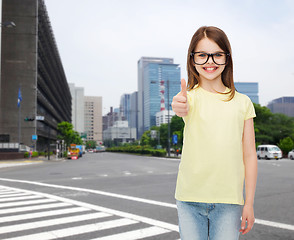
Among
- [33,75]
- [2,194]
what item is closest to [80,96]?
[33,75]

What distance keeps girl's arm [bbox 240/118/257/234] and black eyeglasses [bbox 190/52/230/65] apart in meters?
0.44

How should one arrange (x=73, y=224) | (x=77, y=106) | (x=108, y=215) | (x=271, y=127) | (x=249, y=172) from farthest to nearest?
(x=77, y=106) < (x=271, y=127) < (x=108, y=215) < (x=73, y=224) < (x=249, y=172)

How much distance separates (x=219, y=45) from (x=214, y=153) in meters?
0.73

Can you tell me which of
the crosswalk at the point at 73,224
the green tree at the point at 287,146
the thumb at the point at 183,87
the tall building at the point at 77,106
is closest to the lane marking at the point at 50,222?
the crosswalk at the point at 73,224

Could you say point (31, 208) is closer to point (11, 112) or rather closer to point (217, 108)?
point (217, 108)

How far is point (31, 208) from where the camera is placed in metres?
7.88

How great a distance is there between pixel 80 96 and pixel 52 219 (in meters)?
189

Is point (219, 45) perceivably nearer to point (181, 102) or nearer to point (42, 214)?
point (181, 102)

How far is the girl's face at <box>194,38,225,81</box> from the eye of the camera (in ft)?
7.02

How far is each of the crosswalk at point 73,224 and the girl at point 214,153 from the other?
3382mm

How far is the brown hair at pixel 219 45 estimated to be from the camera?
6.98 ft

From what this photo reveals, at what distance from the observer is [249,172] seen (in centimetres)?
208

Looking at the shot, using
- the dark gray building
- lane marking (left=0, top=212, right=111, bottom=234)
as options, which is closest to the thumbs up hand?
lane marking (left=0, top=212, right=111, bottom=234)

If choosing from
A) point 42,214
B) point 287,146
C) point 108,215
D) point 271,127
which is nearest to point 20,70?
point 287,146
